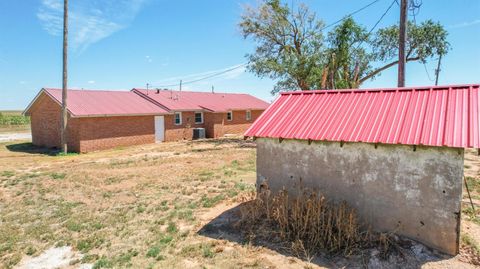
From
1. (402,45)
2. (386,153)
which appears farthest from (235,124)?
(386,153)

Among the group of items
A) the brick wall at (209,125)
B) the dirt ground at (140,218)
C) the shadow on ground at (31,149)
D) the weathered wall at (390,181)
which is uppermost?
the brick wall at (209,125)

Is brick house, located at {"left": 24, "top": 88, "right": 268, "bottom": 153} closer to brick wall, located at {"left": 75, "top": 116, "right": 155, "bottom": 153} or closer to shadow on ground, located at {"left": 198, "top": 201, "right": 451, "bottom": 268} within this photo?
brick wall, located at {"left": 75, "top": 116, "right": 155, "bottom": 153}

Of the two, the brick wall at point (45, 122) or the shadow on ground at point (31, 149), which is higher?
the brick wall at point (45, 122)

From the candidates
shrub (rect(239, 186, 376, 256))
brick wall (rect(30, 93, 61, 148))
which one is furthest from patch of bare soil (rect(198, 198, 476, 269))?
brick wall (rect(30, 93, 61, 148))

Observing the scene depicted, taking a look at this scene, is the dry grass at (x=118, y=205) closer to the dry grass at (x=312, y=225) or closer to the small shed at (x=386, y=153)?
the dry grass at (x=312, y=225)

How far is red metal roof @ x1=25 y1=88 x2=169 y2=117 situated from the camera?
73.7 ft

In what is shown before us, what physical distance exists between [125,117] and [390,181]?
2161 cm

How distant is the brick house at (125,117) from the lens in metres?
22.3

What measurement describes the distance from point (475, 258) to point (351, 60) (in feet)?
67.6

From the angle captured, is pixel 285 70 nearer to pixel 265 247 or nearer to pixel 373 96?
pixel 373 96

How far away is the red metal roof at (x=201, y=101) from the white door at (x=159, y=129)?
144cm

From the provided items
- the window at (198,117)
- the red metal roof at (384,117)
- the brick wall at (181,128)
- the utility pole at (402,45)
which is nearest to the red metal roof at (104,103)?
the brick wall at (181,128)

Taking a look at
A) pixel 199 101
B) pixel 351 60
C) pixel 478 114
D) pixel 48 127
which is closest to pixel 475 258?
pixel 478 114

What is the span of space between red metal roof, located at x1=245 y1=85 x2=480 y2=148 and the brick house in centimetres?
1747
